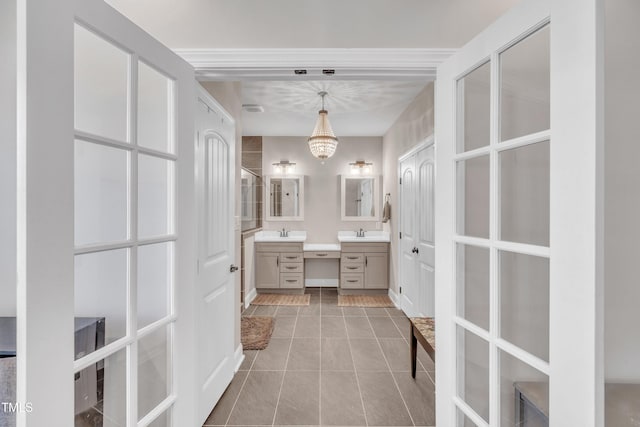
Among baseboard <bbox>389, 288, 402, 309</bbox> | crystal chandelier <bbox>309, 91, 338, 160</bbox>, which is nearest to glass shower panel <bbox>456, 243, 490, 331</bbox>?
crystal chandelier <bbox>309, 91, 338, 160</bbox>

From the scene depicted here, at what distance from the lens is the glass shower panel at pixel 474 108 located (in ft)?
3.77

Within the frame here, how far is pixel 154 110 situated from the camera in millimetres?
1239

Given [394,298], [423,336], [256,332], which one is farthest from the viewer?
[394,298]

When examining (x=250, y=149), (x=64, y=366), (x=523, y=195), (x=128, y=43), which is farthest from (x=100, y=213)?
(x=250, y=149)

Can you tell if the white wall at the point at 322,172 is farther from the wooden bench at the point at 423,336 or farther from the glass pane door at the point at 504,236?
the glass pane door at the point at 504,236

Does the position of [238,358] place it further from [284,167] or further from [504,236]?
[284,167]

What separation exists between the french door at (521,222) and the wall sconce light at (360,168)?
3820mm

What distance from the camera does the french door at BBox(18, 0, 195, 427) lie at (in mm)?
781

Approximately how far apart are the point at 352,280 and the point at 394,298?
28.0 inches

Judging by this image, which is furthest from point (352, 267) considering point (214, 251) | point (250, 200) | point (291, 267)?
point (214, 251)

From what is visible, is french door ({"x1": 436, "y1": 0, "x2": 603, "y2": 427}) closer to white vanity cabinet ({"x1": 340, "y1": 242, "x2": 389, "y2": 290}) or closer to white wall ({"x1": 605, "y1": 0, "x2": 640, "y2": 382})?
white wall ({"x1": 605, "y1": 0, "x2": 640, "y2": 382})

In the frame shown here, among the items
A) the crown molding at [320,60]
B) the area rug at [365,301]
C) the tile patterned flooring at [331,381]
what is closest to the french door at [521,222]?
the crown molding at [320,60]

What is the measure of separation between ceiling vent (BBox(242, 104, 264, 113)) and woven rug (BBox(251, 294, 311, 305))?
8.62 ft

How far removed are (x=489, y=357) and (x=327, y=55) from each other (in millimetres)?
1428
